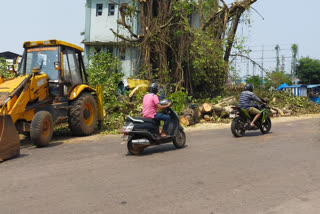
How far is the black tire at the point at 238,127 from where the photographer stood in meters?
11.0

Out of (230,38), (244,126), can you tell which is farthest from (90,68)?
(244,126)

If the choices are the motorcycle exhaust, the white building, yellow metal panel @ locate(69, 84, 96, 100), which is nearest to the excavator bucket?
the motorcycle exhaust

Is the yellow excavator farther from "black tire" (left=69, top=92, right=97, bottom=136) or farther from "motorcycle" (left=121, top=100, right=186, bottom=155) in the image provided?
"motorcycle" (left=121, top=100, right=186, bottom=155)

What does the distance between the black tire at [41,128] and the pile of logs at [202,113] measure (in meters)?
6.46

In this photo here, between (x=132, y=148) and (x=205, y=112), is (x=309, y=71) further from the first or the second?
(x=132, y=148)

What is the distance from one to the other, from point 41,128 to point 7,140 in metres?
1.32

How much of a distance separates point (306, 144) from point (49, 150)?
687 cm

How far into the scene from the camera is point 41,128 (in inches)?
361

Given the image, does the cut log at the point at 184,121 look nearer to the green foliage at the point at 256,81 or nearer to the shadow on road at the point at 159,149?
the shadow on road at the point at 159,149

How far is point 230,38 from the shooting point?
20625 mm

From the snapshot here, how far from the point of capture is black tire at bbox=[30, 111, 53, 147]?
9.07 metres

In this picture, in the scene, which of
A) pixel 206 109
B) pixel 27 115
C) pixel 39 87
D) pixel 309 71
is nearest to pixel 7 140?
pixel 27 115

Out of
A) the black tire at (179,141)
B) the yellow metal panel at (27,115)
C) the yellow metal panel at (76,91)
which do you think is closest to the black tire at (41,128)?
the yellow metal panel at (27,115)

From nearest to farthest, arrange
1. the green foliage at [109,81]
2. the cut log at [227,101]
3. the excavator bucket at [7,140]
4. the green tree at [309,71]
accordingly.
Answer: the excavator bucket at [7,140] < the green foliage at [109,81] < the cut log at [227,101] < the green tree at [309,71]
